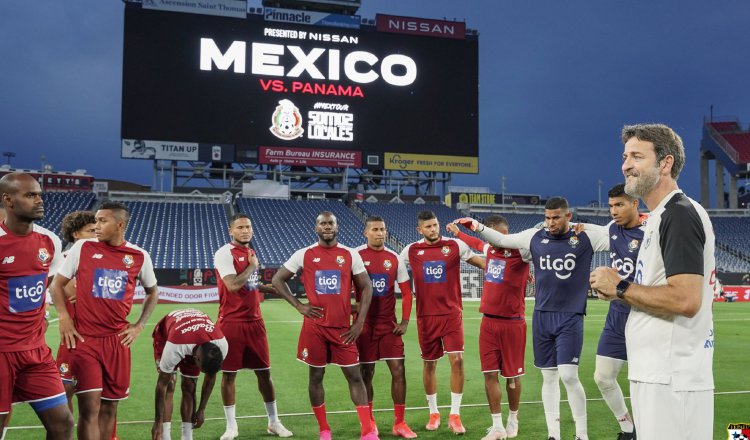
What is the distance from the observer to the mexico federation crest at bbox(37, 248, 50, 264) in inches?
185

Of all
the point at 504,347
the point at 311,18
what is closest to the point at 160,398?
the point at 504,347

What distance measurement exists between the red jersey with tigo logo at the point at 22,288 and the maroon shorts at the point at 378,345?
3.49 meters

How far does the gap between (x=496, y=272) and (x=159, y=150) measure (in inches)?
1171

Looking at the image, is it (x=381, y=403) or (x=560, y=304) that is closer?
(x=560, y=304)

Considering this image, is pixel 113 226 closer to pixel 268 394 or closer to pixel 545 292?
pixel 268 394

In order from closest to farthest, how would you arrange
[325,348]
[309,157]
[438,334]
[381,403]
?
1. [325,348]
2. [438,334]
3. [381,403]
4. [309,157]

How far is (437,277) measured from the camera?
755cm

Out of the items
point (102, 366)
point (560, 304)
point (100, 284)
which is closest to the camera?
point (102, 366)

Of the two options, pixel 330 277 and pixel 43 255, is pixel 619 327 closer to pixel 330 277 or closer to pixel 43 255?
pixel 330 277

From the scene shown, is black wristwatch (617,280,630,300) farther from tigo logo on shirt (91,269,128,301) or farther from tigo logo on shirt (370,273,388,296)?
tigo logo on shirt (370,273,388,296)

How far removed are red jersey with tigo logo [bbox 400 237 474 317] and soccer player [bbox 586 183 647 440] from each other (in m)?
1.87

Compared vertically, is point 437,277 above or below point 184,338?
above

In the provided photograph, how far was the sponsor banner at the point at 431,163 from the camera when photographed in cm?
3625

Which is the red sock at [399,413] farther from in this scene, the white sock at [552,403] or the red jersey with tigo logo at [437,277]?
the white sock at [552,403]
